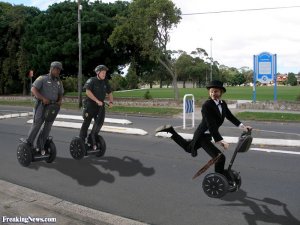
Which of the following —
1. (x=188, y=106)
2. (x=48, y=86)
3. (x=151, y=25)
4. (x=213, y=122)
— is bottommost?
(x=188, y=106)

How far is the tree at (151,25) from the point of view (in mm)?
25703

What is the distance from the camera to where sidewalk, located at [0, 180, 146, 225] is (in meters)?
4.93

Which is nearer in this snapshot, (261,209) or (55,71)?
(261,209)

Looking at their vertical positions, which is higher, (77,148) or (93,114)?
(93,114)

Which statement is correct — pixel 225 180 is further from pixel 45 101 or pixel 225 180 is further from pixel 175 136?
pixel 45 101

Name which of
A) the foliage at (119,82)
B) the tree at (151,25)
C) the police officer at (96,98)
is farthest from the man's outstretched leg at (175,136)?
the foliage at (119,82)

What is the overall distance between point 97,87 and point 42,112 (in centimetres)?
117

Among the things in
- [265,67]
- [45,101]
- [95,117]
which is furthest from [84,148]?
[265,67]

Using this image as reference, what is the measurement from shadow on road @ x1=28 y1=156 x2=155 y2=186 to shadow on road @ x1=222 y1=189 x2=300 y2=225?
6.69ft

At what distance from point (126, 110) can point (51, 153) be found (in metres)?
15.1

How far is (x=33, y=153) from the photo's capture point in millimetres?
8086

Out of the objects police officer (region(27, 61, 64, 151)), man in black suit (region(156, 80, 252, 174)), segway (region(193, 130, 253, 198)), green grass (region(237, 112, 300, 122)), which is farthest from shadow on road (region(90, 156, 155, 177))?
green grass (region(237, 112, 300, 122))

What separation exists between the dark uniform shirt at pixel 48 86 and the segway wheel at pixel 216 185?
11.7ft

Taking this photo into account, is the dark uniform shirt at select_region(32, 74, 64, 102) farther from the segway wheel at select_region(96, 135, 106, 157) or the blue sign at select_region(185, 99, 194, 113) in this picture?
the blue sign at select_region(185, 99, 194, 113)
